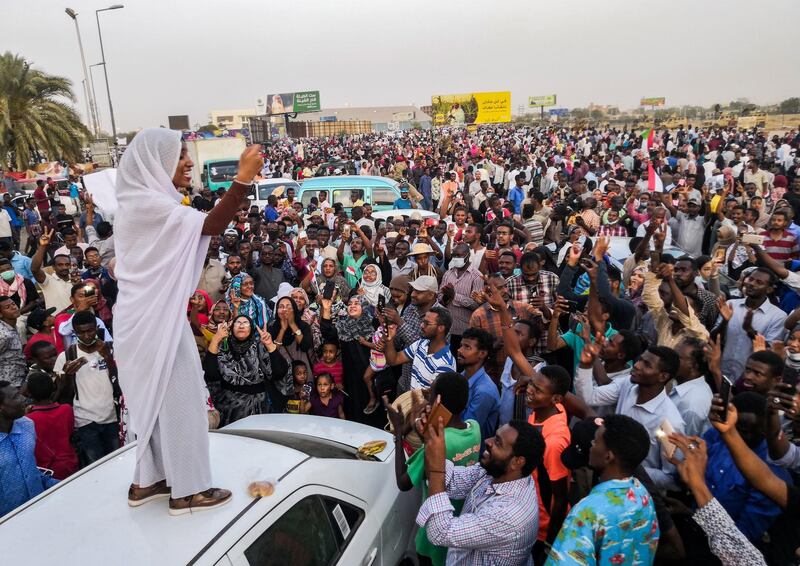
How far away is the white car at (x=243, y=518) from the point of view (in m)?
2.07

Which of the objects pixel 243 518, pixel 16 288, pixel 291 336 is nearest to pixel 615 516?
pixel 243 518

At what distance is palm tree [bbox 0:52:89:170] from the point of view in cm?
2364

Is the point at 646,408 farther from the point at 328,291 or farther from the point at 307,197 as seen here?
the point at 307,197

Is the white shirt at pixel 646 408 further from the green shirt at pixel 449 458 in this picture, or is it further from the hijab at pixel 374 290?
the hijab at pixel 374 290

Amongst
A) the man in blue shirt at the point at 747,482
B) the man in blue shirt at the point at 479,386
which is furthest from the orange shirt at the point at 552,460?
the man in blue shirt at the point at 747,482

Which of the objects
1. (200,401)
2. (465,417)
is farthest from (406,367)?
→ (200,401)

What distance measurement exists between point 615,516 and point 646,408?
1.31 m

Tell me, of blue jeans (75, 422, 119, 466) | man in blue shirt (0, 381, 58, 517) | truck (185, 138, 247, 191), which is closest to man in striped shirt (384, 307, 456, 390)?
blue jeans (75, 422, 119, 466)

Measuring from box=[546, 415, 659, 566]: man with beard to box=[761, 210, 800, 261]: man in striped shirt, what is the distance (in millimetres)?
5338

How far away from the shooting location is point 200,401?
7.80 feet

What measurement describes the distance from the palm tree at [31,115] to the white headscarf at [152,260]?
26.6 meters

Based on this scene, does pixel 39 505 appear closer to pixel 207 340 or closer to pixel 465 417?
pixel 465 417

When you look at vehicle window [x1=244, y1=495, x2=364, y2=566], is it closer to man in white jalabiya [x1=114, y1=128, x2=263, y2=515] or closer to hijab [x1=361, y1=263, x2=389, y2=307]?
man in white jalabiya [x1=114, y1=128, x2=263, y2=515]

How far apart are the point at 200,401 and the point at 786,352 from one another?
3923mm
